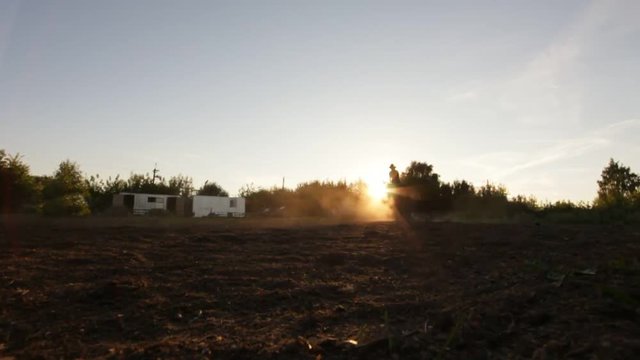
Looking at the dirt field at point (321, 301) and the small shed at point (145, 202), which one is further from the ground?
the small shed at point (145, 202)

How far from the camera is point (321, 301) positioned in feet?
16.9

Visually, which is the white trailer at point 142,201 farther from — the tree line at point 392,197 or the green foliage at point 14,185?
the green foliage at point 14,185

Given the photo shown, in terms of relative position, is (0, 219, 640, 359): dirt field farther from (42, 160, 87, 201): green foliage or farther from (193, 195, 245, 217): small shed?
(193, 195, 245, 217): small shed

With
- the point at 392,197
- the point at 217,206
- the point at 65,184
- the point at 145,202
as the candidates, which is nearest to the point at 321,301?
the point at 392,197

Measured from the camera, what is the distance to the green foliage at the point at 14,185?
20.4m

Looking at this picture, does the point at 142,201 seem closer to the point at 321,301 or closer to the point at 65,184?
the point at 65,184

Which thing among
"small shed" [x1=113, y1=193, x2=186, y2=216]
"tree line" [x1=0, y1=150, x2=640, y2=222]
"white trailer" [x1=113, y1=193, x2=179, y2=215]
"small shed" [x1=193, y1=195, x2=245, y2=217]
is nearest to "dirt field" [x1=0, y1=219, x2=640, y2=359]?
"tree line" [x1=0, y1=150, x2=640, y2=222]

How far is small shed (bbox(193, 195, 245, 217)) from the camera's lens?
41.7 meters

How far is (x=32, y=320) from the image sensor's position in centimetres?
437

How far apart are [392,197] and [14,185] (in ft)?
51.1

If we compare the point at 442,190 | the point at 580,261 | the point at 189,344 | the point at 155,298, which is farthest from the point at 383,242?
the point at 442,190

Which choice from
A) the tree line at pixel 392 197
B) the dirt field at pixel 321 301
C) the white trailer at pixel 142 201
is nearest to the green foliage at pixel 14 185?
the tree line at pixel 392 197

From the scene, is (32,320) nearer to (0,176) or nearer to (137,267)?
(137,267)

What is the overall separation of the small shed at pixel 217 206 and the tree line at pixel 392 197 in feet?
10.1
